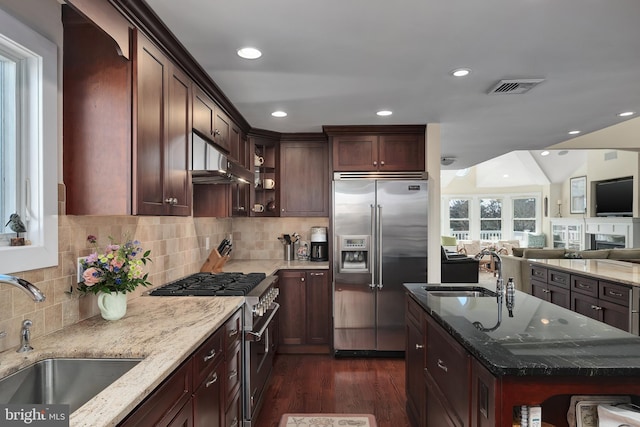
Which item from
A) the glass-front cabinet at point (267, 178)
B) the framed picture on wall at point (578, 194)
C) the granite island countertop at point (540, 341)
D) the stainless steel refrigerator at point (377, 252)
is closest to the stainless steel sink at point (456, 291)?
the granite island countertop at point (540, 341)

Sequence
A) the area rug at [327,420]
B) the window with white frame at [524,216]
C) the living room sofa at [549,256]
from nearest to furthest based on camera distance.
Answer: the area rug at [327,420] → the living room sofa at [549,256] → the window with white frame at [524,216]

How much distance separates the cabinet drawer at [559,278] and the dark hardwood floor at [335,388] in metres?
1.94

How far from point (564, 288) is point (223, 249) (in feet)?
11.8

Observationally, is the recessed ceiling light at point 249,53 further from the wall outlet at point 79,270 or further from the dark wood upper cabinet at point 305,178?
the dark wood upper cabinet at point 305,178

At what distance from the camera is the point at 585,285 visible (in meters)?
3.75

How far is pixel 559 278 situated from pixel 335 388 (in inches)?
109

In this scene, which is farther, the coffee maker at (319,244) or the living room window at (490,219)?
the living room window at (490,219)

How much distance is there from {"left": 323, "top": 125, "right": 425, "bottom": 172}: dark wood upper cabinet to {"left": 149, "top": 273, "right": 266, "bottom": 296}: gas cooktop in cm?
164

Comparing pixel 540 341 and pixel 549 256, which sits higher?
pixel 540 341

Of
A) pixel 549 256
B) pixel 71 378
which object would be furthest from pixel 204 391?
pixel 549 256

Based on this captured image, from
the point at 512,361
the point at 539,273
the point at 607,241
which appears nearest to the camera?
the point at 512,361

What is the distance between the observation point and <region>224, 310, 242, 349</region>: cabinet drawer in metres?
2.11

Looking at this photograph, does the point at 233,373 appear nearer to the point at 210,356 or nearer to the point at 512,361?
the point at 210,356

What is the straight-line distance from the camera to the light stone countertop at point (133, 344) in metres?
1.05
